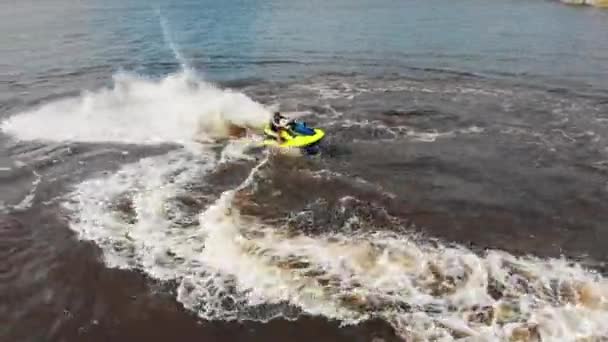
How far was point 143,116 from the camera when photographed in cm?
3741

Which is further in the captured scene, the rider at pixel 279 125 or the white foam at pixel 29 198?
the rider at pixel 279 125

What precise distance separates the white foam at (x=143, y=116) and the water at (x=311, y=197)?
0.67 feet

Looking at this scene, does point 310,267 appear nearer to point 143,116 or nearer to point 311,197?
point 311,197

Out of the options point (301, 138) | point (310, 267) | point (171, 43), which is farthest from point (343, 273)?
point (171, 43)

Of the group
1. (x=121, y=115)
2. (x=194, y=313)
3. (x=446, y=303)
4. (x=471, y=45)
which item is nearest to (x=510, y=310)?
(x=446, y=303)

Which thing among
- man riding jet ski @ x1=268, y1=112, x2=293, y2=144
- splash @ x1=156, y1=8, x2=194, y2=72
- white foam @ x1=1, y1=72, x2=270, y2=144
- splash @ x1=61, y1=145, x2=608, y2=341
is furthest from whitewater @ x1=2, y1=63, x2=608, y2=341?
splash @ x1=156, y1=8, x2=194, y2=72

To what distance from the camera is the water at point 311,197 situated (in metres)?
18.5

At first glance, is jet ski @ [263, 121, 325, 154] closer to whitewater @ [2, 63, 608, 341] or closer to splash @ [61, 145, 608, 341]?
whitewater @ [2, 63, 608, 341]

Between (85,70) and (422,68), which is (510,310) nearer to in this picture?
(422,68)

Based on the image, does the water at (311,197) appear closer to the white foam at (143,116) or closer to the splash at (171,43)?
the white foam at (143,116)

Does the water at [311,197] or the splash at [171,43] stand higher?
the splash at [171,43]

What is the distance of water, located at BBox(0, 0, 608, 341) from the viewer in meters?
18.5

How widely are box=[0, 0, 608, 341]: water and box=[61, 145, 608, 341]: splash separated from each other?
78 millimetres

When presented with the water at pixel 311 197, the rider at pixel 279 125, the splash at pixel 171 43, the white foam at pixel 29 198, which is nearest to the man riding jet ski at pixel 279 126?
the rider at pixel 279 125
